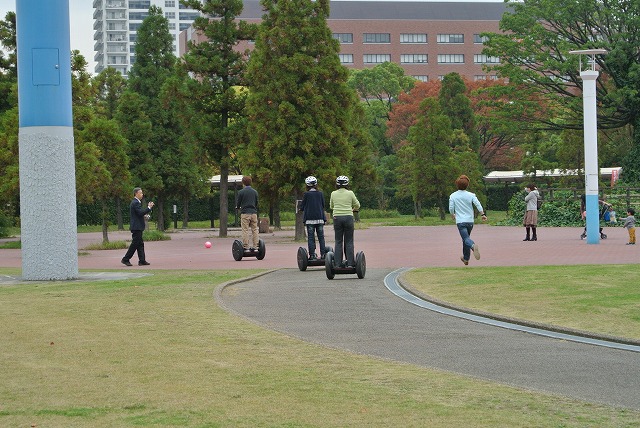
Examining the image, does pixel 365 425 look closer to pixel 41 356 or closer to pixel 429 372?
pixel 429 372

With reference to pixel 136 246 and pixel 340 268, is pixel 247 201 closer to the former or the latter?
pixel 136 246

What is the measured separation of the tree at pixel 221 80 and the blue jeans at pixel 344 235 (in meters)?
26.8

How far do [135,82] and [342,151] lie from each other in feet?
54.7

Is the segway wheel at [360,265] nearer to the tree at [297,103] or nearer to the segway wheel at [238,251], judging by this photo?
the segway wheel at [238,251]

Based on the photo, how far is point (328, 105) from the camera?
4025 cm

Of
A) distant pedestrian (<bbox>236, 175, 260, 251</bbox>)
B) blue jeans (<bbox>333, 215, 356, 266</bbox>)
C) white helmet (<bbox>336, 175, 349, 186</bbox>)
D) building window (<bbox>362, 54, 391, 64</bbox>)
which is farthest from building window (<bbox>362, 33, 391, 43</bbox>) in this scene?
blue jeans (<bbox>333, 215, 356, 266</bbox>)

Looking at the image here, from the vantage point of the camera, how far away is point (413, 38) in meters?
147

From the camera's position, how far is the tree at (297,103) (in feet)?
129

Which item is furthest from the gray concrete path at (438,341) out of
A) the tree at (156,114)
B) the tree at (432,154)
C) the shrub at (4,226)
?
the tree at (432,154)

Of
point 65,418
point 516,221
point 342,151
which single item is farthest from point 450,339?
point 516,221

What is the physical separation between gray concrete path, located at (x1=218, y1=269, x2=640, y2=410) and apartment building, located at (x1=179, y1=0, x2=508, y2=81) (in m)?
131

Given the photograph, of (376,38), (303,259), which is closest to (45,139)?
(303,259)

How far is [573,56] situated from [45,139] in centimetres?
3755

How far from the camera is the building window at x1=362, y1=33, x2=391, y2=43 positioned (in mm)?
145750
